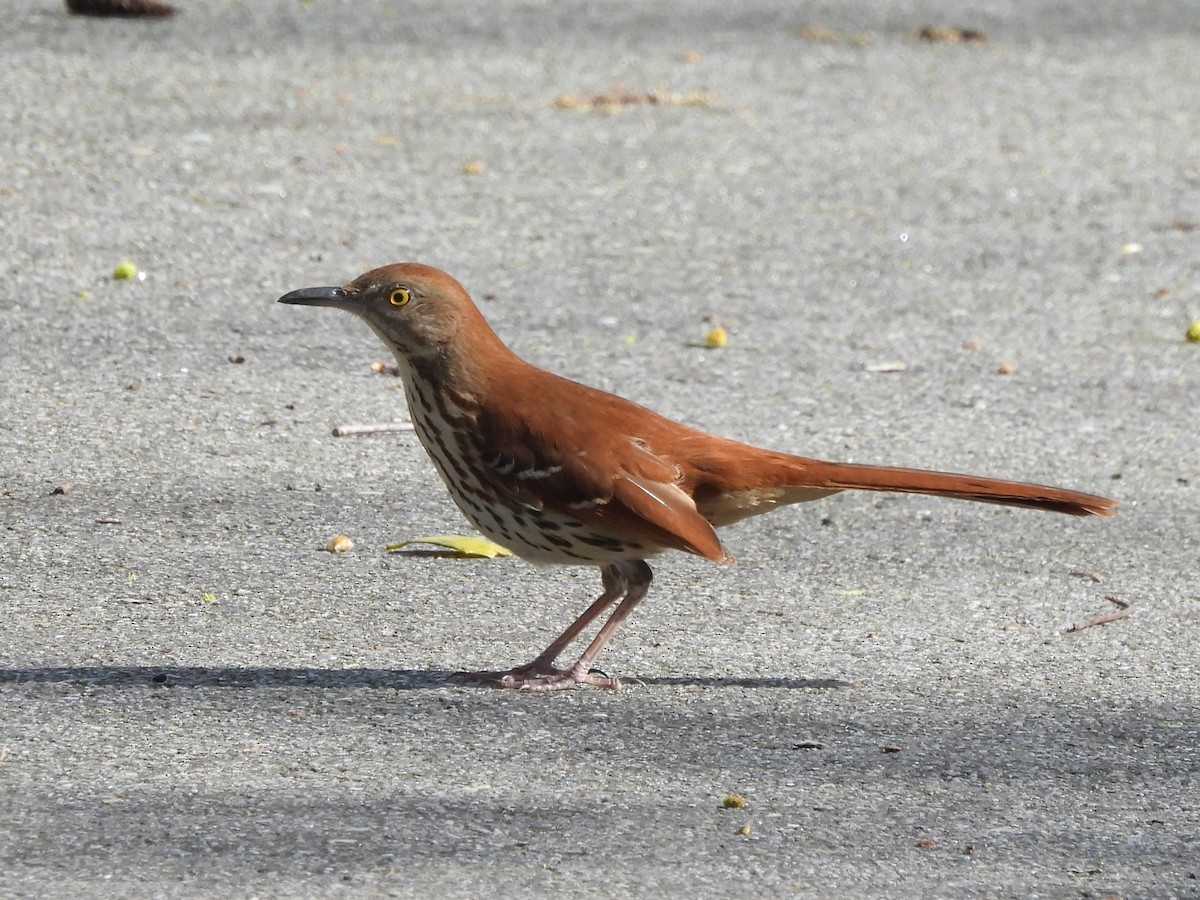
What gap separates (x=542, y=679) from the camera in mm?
4258

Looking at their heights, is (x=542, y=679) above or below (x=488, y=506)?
below

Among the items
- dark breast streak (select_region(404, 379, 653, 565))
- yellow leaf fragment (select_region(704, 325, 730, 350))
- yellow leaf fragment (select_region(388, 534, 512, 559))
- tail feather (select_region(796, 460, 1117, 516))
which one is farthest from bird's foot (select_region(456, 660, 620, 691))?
yellow leaf fragment (select_region(704, 325, 730, 350))

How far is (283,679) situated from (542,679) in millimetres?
603

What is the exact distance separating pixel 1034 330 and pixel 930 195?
177 cm

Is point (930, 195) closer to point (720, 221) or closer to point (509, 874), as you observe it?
point (720, 221)

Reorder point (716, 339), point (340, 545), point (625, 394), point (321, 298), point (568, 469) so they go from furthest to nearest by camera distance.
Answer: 1. point (716, 339)
2. point (625, 394)
3. point (340, 545)
4. point (321, 298)
5. point (568, 469)

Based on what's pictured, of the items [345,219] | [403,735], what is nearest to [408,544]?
[403,735]

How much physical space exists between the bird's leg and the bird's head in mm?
672

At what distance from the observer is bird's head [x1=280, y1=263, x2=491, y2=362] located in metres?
4.31

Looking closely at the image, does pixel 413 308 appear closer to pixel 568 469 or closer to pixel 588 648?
pixel 568 469

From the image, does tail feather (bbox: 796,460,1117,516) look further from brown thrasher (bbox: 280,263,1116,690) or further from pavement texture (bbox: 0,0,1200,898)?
pavement texture (bbox: 0,0,1200,898)

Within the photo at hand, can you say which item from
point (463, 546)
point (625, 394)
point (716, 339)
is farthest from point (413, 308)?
point (716, 339)

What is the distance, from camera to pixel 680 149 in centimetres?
946

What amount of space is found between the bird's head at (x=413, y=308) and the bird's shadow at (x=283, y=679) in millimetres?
759
